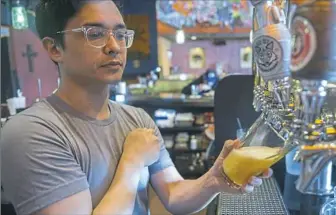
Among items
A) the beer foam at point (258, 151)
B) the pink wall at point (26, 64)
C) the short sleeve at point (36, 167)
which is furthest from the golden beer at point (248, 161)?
the pink wall at point (26, 64)

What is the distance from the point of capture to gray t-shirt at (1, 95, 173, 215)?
36.1 inches

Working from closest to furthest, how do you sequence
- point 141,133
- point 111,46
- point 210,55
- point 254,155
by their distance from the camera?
point 254,155, point 111,46, point 141,133, point 210,55

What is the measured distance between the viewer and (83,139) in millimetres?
1044

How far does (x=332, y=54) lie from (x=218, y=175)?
605 millimetres

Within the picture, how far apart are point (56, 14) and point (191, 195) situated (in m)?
0.70

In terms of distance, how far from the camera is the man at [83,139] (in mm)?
923

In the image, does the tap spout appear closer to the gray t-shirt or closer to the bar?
the bar

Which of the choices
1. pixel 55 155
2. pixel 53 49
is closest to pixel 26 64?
pixel 53 49

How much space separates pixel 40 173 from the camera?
92 cm

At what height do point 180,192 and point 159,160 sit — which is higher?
point 159,160

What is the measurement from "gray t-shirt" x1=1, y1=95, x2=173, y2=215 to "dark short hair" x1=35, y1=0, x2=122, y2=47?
191 millimetres

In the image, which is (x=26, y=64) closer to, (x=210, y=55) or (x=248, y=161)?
(x=248, y=161)

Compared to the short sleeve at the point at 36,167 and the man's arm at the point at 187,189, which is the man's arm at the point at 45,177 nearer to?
the short sleeve at the point at 36,167

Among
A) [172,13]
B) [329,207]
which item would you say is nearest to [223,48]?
[172,13]
